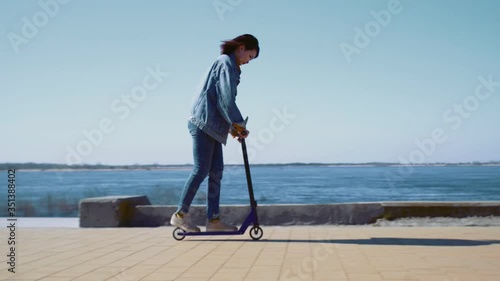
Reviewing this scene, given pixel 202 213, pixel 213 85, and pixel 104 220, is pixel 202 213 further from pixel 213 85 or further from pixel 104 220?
pixel 213 85

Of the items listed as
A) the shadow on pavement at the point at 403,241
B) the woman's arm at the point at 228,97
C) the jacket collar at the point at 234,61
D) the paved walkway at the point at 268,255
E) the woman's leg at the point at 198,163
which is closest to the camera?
the paved walkway at the point at 268,255

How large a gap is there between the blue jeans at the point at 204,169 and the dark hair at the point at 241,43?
871 mm

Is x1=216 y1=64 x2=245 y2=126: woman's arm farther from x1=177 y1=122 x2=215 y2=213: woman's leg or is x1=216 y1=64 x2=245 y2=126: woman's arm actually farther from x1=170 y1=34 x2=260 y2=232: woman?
x1=177 y1=122 x2=215 y2=213: woman's leg

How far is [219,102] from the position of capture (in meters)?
5.51

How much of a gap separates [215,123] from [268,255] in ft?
5.09

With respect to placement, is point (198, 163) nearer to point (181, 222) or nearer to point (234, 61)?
point (181, 222)

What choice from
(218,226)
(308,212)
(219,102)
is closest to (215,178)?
(218,226)

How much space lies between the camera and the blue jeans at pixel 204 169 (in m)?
5.55

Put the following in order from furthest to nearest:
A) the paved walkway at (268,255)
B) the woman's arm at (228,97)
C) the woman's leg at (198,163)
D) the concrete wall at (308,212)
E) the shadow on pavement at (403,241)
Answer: the concrete wall at (308,212), the woman's leg at (198,163), the woman's arm at (228,97), the shadow on pavement at (403,241), the paved walkway at (268,255)

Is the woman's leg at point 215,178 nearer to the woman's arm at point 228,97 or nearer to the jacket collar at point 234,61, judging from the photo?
the woman's arm at point 228,97

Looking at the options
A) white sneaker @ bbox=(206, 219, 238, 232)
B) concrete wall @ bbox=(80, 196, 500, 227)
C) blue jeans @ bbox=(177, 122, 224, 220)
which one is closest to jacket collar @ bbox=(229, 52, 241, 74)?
blue jeans @ bbox=(177, 122, 224, 220)

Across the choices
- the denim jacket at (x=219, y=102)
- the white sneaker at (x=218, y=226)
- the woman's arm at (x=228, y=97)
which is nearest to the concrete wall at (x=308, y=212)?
the white sneaker at (x=218, y=226)

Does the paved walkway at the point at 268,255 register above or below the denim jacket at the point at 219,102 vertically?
below

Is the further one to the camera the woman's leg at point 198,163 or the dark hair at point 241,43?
the dark hair at point 241,43
